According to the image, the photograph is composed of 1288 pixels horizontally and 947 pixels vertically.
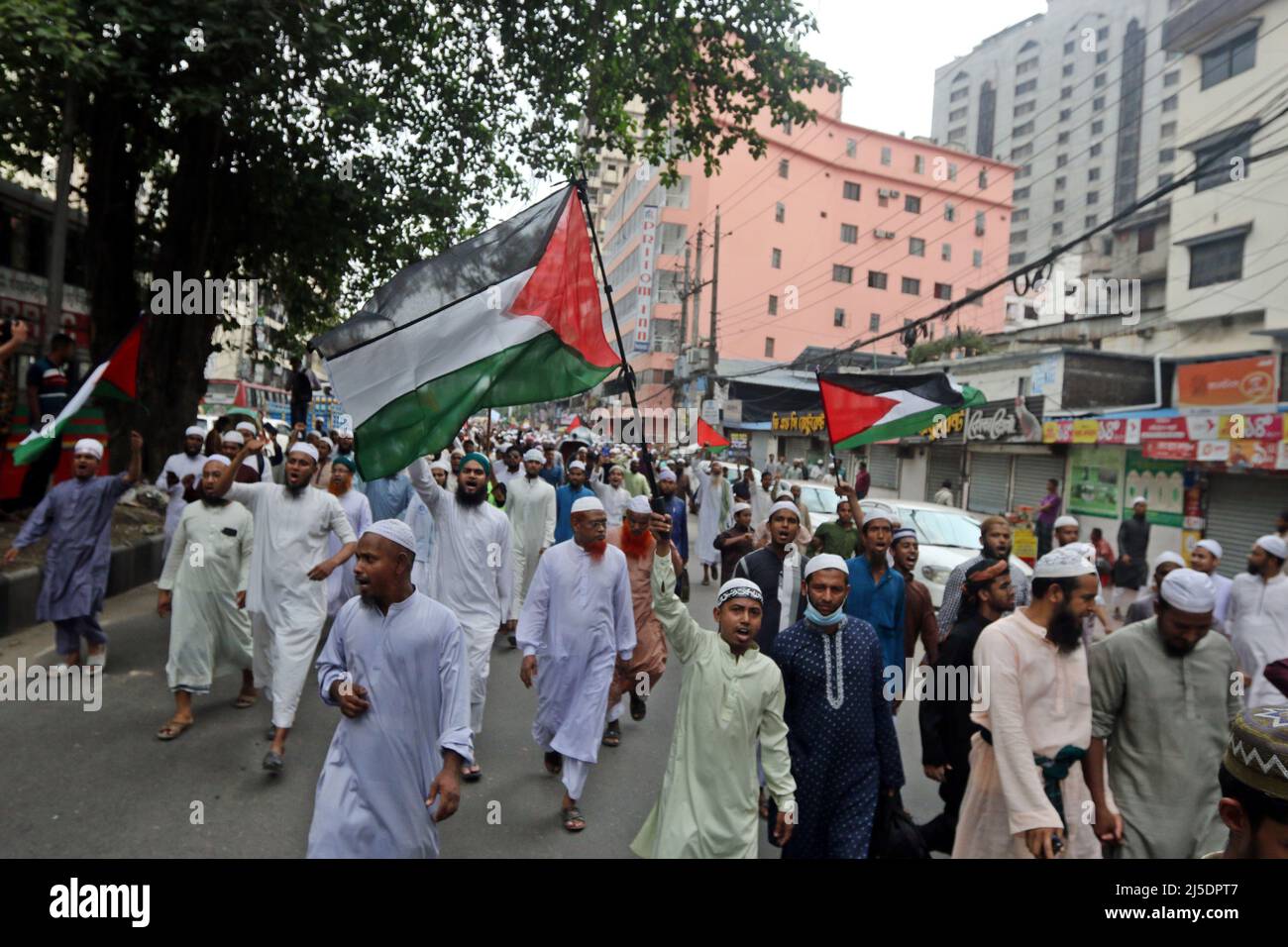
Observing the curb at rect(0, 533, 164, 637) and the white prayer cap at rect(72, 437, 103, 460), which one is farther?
the curb at rect(0, 533, 164, 637)

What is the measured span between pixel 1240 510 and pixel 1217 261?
12.2 m

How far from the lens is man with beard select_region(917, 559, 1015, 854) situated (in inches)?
159

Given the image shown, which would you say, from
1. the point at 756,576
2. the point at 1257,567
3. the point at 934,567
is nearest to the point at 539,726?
the point at 756,576

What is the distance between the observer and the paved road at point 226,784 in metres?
4.16

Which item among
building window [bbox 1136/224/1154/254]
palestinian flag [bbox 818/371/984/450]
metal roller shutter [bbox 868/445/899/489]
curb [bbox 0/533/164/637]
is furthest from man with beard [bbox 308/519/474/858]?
building window [bbox 1136/224/1154/254]

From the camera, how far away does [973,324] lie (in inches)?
2205

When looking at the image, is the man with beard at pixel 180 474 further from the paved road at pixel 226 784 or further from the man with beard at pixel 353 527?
the man with beard at pixel 353 527

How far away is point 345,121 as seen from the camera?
456 inches

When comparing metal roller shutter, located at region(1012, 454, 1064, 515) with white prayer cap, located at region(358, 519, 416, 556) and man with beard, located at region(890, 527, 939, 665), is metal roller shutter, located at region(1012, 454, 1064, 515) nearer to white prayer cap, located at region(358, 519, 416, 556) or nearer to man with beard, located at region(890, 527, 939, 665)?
man with beard, located at region(890, 527, 939, 665)

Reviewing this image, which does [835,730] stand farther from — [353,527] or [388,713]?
[353,527]

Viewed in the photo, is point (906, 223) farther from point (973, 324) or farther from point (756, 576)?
point (756, 576)

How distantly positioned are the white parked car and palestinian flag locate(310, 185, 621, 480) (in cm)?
639

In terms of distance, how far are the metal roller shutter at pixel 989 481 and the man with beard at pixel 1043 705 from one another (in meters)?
18.0

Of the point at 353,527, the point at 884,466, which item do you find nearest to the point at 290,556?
the point at 353,527
